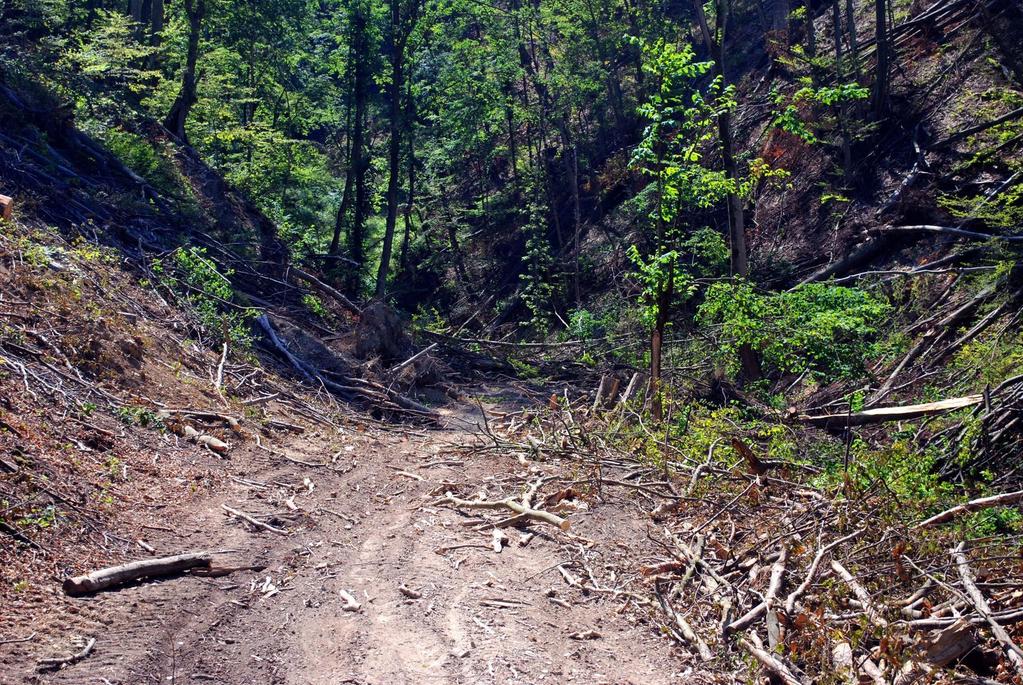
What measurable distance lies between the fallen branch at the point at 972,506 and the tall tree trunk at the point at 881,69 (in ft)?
47.7

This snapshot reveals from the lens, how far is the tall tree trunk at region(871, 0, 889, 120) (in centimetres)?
1780

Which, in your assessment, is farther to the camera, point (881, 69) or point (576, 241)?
point (576, 241)

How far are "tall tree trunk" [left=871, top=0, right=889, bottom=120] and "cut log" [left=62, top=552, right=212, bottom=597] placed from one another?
1743 cm

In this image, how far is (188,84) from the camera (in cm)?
1970

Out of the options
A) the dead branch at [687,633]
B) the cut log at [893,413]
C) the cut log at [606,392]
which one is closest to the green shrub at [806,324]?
the cut log at [893,413]

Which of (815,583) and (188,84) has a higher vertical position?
(188,84)

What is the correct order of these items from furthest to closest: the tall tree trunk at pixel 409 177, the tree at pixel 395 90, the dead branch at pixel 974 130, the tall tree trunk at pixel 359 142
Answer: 1. the tall tree trunk at pixel 409 177
2. the tall tree trunk at pixel 359 142
3. the tree at pixel 395 90
4. the dead branch at pixel 974 130

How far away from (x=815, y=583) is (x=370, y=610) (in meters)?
3.11

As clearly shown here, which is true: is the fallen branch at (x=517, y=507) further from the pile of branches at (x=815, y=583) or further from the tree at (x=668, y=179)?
the tree at (x=668, y=179)

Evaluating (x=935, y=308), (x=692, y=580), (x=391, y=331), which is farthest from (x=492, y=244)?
(x=692, y=580)

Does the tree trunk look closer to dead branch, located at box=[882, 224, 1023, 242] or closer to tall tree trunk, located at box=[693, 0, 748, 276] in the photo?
tall tree trunk, located at box=[693, 0, 748, 276]

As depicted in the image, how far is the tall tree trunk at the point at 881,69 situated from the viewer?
1780 cm

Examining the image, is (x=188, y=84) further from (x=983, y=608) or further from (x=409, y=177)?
(x=983, y=608)

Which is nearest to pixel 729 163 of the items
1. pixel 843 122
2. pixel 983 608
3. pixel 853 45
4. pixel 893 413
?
pixel 893 413
